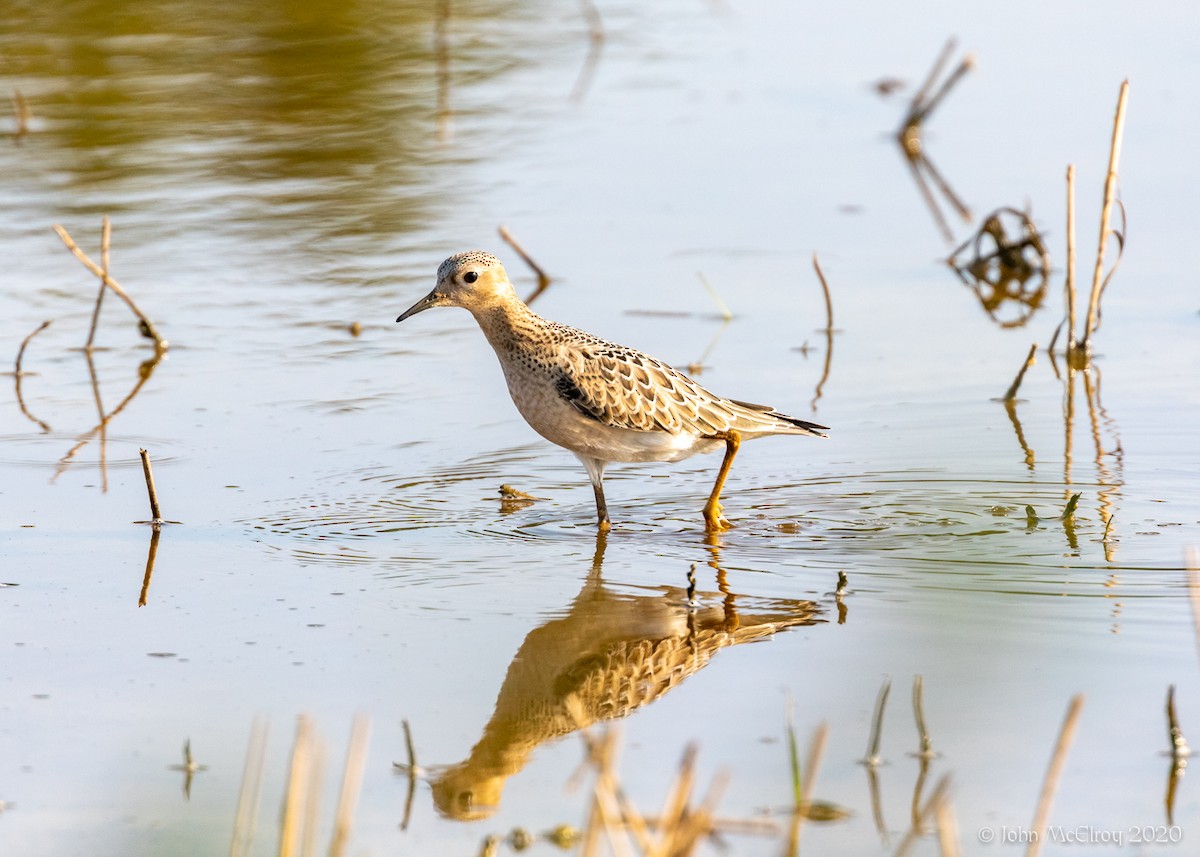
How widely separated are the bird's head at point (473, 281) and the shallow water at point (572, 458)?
0.85 m

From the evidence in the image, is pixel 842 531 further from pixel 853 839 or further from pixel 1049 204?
pixel 1049 204

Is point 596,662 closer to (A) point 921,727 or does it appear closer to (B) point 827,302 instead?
(A) point 921,727

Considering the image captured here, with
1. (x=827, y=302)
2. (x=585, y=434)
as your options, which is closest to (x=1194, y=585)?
(x=585, y=434)

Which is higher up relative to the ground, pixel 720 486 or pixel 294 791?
pixel 720 486

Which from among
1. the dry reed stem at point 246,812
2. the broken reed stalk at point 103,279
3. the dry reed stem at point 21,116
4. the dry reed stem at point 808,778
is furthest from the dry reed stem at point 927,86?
the dry reed stem at point 808,778

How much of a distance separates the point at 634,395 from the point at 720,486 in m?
0.56

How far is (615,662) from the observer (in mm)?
6328

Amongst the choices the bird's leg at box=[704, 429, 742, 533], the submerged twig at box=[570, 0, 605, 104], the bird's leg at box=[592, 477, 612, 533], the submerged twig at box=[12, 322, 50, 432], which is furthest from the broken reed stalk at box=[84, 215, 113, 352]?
the submerged twig at box=[570, 0, 605, 104]

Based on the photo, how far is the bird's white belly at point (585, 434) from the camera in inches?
314

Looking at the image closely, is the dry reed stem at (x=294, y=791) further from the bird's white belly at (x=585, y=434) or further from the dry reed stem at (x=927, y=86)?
the dry reed stem at (x=927, y=86)

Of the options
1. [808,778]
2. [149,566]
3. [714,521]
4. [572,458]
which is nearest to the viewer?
[808,778]

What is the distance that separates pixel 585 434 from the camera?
7984mm

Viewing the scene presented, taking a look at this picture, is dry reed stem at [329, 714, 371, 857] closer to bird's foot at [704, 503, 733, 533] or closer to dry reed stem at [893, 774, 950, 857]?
dry reed stem at [893, 774, 950, 857]

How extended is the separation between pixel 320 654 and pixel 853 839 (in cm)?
225
